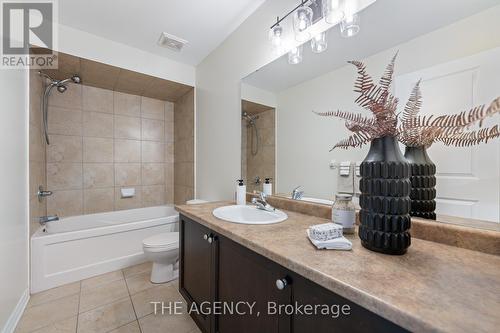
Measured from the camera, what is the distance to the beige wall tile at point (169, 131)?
328cm

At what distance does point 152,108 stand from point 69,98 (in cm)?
95

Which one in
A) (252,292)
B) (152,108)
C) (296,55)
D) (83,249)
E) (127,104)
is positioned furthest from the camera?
(152,108)

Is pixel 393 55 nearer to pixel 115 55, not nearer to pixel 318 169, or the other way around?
pixel 318 169

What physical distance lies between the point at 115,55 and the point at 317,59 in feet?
6.90

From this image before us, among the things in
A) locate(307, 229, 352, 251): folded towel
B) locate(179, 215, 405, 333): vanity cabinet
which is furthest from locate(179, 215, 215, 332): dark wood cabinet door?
locate(307, 229, 352, 251): folded towel

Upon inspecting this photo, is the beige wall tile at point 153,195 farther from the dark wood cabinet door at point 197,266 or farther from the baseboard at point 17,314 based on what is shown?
the dark wood cabinet door at point 197,266

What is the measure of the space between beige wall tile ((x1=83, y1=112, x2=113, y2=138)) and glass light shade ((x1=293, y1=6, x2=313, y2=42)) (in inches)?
104

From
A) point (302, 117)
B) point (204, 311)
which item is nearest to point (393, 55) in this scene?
point (302, 117)

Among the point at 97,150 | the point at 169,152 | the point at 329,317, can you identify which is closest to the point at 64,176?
the point at 97,150

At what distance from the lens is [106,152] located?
9.23ft

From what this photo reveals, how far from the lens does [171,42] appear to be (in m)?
2.19

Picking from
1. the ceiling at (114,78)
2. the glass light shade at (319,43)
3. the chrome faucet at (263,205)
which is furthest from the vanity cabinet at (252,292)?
the ceiling at (114,78)

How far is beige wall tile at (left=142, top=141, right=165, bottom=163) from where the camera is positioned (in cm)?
310

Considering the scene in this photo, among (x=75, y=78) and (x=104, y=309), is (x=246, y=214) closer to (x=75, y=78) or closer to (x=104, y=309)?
(x=104, y=309)
